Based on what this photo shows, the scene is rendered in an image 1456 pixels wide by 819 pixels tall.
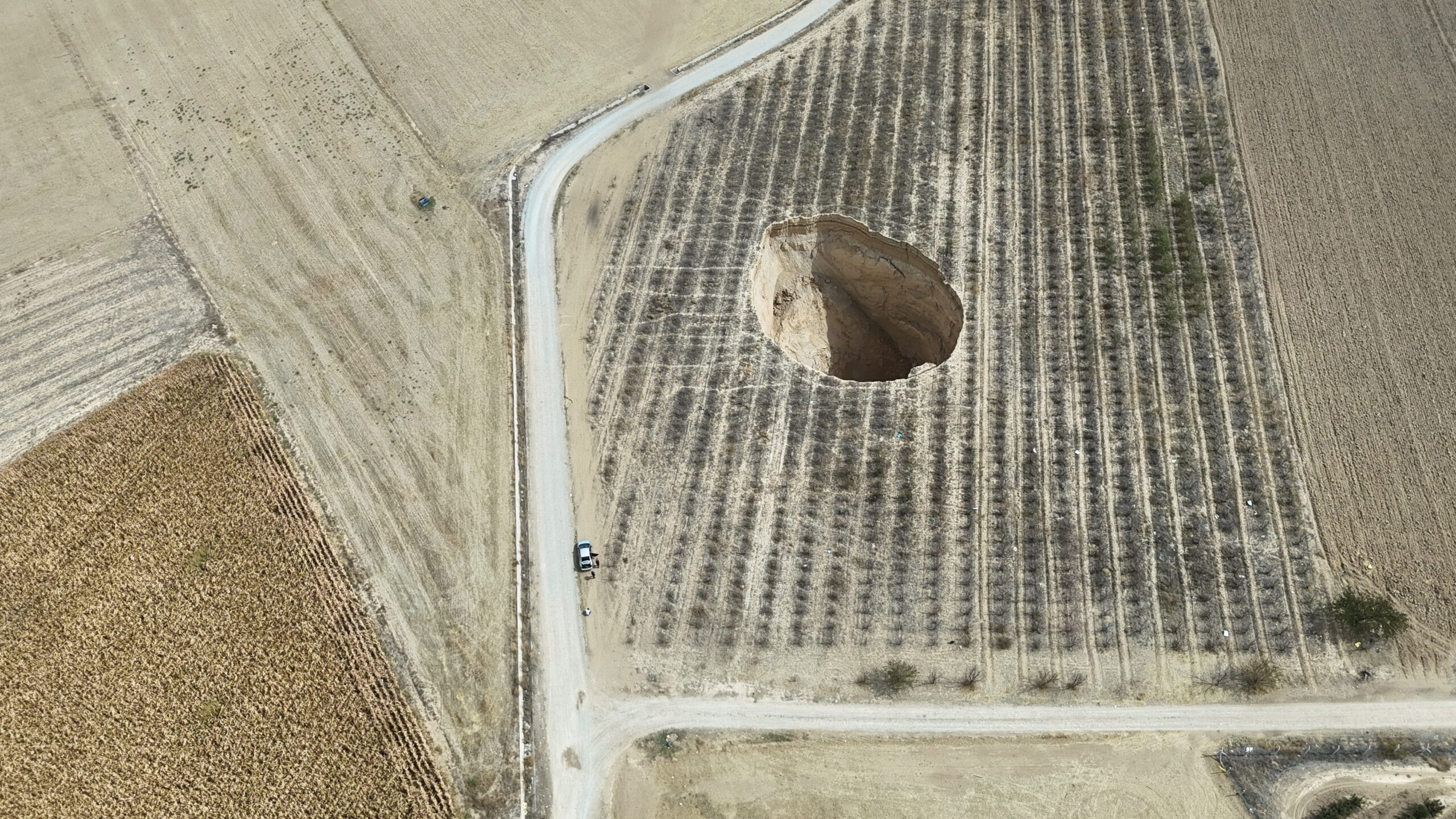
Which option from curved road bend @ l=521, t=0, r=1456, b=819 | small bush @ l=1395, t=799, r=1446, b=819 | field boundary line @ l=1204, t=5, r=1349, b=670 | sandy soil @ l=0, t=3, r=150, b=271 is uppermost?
sandy soil @ l=0, t=3, r=150, b=271

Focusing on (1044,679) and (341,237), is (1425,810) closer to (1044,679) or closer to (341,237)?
(1044,679)

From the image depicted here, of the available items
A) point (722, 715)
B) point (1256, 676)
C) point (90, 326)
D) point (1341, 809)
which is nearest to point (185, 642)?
point (90, 326)

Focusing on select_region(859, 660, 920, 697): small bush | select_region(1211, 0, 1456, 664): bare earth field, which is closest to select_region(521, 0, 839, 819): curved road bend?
select_region(859, 660, 920, 697): small bush

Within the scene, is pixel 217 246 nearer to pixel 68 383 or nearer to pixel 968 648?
pixel 68 383

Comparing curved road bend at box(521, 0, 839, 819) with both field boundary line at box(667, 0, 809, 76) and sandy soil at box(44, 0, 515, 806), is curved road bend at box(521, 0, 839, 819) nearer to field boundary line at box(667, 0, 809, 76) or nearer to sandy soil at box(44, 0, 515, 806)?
field boundary line at box(667, 0, 809, 76)

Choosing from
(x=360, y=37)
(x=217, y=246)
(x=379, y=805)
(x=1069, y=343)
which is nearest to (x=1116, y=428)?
(x=1069, y=343)

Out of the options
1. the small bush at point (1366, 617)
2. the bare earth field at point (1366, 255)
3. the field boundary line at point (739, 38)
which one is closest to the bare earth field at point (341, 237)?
the field boundary line at point (739, 38)

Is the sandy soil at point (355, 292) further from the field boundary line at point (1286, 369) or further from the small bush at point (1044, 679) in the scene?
the field boundary line at point (1286, 369)
